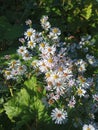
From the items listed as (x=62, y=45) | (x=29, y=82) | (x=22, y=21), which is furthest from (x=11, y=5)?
(x=29, y=82)

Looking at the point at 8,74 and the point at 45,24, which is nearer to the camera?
the point at 8,74

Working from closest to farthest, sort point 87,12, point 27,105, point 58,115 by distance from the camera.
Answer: point 58,115, point 27,105, point 87,12

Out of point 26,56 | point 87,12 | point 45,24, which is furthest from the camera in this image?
point 87,12

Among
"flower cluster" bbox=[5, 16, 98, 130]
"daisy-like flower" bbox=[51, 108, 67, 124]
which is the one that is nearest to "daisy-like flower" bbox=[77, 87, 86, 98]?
"flower cluster" bbox=[5, 16, 98, 130]

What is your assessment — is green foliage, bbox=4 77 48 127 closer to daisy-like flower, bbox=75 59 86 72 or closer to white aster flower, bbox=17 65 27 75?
white aster flower, bbox=17 65 27 75

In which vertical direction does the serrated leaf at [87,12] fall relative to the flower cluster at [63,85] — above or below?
above

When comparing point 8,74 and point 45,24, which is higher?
point 45,24

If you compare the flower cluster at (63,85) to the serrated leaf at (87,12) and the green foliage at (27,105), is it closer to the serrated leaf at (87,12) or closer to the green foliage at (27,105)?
the green foliage at (27,105)

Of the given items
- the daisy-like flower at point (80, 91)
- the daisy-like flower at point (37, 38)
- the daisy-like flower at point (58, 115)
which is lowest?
the daisy-like flower at point (58, 115)

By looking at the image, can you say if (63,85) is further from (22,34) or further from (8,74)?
(22,34)

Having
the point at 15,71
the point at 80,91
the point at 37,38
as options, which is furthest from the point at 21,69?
the point at 80,91

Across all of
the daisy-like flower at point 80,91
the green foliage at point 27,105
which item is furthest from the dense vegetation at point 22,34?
the daisy-like flower at point 80,91

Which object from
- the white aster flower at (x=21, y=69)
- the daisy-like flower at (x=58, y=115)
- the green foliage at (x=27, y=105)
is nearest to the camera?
the daisy-like flower at (x=58, y=115)
